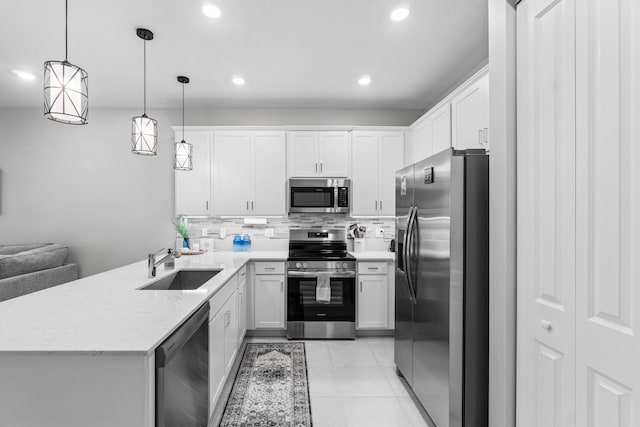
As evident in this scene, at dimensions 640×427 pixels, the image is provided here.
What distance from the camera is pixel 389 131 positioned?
408cm

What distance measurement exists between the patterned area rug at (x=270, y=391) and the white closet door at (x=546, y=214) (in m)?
1.46

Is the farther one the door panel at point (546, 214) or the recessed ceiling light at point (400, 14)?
the recessed ceiling light at point (400, 14)

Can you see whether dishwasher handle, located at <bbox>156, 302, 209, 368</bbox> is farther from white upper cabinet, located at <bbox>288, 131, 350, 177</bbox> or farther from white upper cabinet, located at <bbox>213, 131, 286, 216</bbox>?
white upper cabinet, located at <bbox>288, 131, 350, 177</bbox>

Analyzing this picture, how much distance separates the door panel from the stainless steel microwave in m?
2.64

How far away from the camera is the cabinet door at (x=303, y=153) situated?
4.05 meters

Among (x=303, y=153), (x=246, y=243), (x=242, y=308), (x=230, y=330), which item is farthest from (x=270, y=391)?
(x=303, y=153)

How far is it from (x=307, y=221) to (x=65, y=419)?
3.31m

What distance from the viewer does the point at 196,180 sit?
4.02 meters

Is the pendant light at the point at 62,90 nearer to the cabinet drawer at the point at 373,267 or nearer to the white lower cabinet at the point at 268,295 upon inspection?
the white lower cabinet at the point at 268,295

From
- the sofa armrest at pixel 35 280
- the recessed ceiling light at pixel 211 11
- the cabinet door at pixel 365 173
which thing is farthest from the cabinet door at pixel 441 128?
the sofa armrest at pixel 35 280

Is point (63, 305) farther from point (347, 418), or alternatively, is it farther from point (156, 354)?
point (347, 418)

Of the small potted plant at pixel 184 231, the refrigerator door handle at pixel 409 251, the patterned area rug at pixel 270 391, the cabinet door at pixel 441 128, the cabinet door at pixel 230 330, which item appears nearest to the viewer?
the patterned area rug at pixel 270 391

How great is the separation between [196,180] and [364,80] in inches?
92.2

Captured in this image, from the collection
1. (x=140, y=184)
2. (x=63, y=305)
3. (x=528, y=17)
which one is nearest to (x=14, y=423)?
(x=63, y=305)
